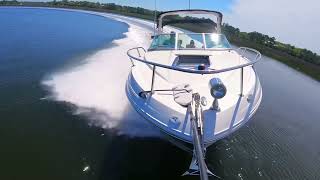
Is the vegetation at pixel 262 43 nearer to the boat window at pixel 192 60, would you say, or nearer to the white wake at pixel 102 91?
the white wake at pixel 102 91

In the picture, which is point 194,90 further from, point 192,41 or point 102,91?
point 102,91

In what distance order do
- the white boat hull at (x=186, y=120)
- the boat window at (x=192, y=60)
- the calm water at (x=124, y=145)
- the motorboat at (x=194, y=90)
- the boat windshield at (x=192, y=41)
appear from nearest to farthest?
the motorboat at (x=194, y=90) → the white boat hull at (x=186, y=120) → the calm water at (x=124, y=145) → the boat window at (x=192, y=60) → the boat windshield at (x=192, y=41)

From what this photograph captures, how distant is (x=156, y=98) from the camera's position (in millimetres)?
6918

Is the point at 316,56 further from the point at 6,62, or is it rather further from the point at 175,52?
the point at 6,62

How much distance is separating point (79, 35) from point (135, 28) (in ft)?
13.5

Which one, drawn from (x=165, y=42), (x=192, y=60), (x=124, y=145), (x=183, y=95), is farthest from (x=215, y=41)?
(x=124, y=145)

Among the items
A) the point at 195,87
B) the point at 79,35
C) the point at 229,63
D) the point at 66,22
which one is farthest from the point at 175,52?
the point at 66,22

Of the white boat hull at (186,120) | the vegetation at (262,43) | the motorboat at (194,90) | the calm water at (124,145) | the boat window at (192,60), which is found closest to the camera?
the motorboat at (194,90)

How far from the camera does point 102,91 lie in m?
11.4

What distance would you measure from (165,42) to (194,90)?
121 inches

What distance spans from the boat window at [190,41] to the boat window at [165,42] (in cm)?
17

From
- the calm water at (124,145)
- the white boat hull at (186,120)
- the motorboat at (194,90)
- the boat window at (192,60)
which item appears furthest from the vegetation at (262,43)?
the white boat hull at (186,120)

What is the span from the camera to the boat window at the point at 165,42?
32.1ft

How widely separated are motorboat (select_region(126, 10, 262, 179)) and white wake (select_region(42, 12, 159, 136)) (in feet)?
4.31
